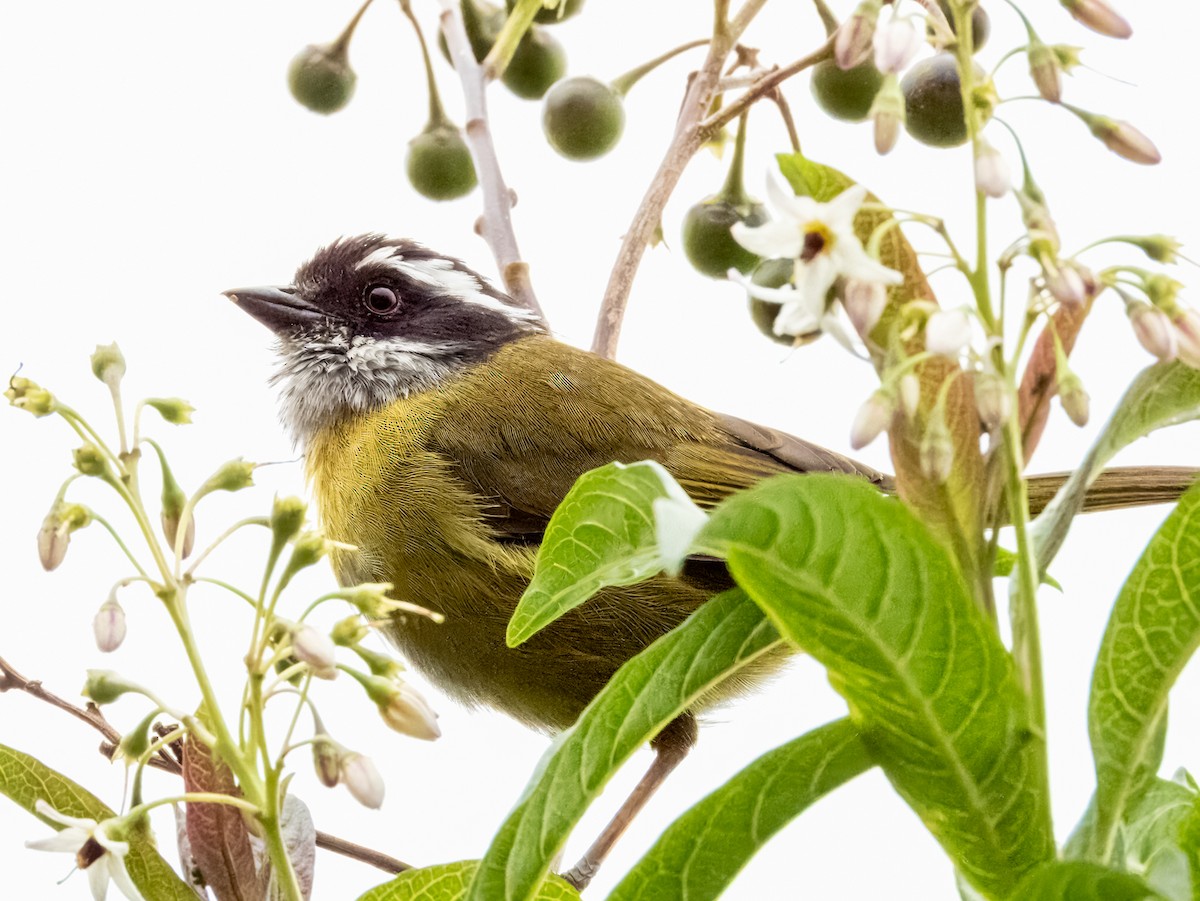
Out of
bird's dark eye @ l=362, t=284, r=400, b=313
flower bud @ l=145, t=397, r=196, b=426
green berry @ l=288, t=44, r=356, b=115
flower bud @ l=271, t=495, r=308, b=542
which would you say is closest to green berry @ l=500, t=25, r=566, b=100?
green berry @ l=288, t=44, r=356, b=115

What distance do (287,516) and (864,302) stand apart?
1.38 feet

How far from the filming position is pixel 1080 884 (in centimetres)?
80

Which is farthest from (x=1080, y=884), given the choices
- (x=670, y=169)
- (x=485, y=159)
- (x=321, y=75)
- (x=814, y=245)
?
(x=321, y=75)

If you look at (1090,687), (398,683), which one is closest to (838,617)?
(1090,687)

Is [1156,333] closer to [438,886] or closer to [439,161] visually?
[438,886]

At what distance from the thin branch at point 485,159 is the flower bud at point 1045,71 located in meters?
1.26

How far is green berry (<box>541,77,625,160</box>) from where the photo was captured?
6.74 feet

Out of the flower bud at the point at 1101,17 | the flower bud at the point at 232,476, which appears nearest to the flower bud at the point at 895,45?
the flower bud at the point at 1101,17

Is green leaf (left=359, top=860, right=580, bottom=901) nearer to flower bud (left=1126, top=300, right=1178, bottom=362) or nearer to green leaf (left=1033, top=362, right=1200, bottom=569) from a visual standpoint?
green leaf (left=1033, top=362, right=1200, bottom=569)

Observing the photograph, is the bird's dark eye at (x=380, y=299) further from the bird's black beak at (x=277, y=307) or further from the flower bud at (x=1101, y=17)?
the flower bud at (x=1101, y=17)

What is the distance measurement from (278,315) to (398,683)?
5.74 feet

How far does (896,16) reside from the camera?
94 centimetres

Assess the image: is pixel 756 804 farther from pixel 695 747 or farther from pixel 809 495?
pixel 695 747

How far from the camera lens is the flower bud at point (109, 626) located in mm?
1031
